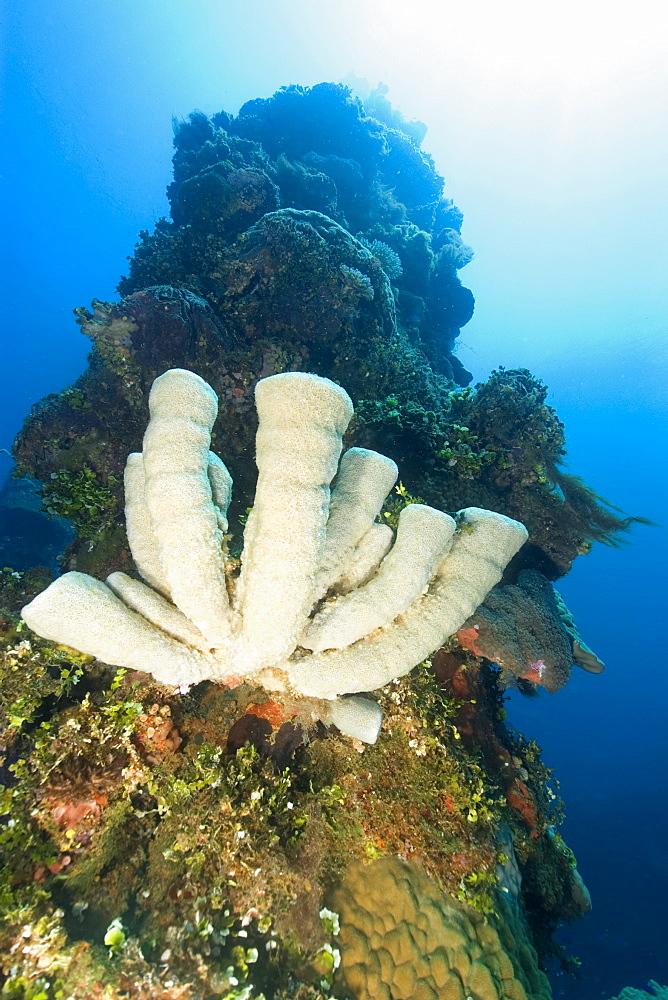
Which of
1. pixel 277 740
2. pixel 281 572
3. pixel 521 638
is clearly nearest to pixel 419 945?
pixel 277 740

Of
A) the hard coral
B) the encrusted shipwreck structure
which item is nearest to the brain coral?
the encrusted shipwreck structure

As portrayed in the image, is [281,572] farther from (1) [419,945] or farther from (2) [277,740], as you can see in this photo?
(1) [419,945]

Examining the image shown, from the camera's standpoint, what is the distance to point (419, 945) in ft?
9.69

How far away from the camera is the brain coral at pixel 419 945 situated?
2.81 metres

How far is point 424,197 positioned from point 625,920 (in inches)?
1506

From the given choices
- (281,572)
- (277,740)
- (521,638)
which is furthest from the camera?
(521,638)

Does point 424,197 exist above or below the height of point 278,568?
above

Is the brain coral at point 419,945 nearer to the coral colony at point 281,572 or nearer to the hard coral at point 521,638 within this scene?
the coral colony at point 281,572

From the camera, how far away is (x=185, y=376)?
Answer: 2.71m

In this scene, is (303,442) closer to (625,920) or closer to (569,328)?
(625,920)

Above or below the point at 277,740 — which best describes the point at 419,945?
below

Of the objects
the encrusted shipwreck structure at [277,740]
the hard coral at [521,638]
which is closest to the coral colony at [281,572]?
the encrusted shipwreck structure at [277,740]

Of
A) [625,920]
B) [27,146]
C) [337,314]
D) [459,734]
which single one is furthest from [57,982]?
[27,146]

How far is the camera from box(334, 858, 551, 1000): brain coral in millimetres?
2811
